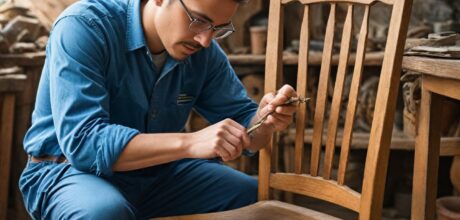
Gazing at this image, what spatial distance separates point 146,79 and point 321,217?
2.29 ft

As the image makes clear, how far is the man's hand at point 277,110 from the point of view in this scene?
5.99 ft

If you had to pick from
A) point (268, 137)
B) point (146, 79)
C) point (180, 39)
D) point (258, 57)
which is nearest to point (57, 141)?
point (146, 79)

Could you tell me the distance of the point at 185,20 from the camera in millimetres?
1764

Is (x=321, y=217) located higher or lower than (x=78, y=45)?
lower

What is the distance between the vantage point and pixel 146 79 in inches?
76.7

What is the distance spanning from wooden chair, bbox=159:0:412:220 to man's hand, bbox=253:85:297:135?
0.36ft

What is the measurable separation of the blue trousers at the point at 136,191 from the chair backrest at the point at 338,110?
0.43ft

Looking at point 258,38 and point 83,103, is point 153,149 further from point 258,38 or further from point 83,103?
point 258,38

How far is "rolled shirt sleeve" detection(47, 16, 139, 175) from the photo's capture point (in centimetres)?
166

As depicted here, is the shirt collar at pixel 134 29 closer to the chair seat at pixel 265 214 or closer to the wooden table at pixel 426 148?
the chair seat at pixel 265 214

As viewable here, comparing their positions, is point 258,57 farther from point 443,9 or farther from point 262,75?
point 443,9

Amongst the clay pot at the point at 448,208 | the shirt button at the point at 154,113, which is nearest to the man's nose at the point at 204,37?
the shirt button at the point at 154,113

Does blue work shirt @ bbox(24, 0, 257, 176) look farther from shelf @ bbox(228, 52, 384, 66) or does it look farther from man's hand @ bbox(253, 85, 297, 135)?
shelf @ bbox(228, 52, 384, 66)

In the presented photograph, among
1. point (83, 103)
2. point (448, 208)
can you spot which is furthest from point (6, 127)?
point (448, 208)
